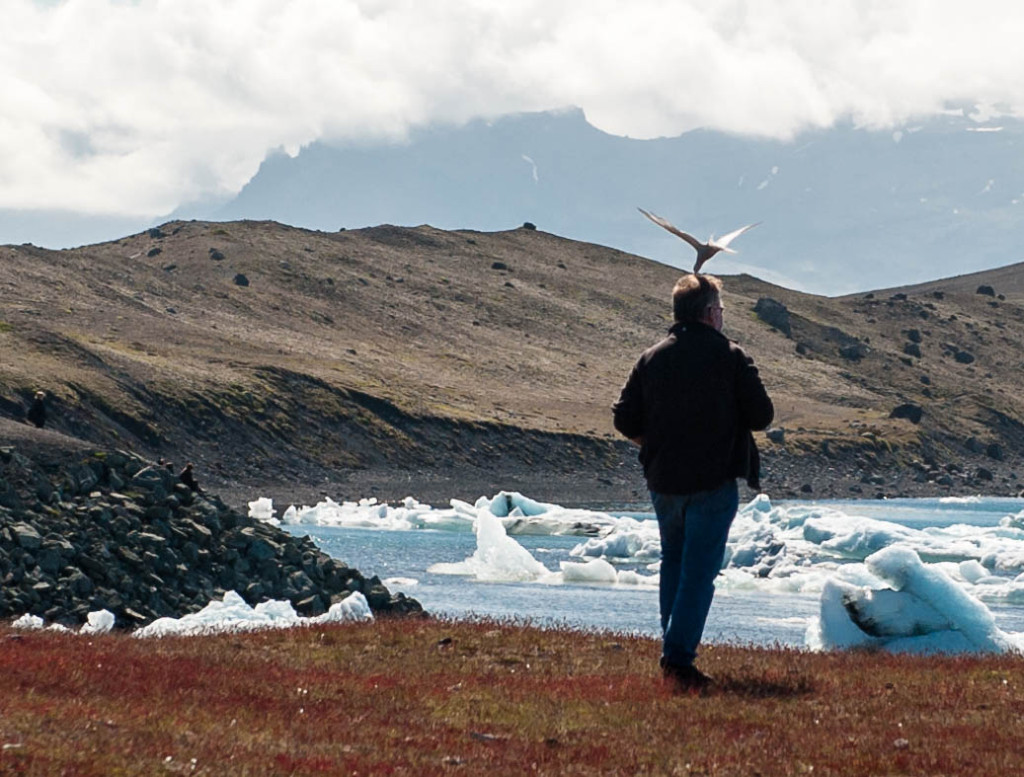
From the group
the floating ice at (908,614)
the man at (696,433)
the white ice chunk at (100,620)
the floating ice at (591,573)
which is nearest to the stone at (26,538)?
the white ice chunk at (100,620)

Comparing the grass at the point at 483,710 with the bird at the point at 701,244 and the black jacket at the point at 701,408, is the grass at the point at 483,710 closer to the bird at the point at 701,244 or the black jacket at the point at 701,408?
the black jacket at the point at 701,408

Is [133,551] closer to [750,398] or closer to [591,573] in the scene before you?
[750,398]

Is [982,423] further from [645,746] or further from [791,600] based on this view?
[645,746]

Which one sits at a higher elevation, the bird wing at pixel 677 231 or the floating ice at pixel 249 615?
the bird wing at pixel 677 231

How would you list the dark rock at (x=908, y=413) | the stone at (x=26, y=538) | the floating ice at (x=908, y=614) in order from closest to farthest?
the floating ice at (x=908, y=614) < the stone at (x=26, y=538) < the dark rock at (x=908, y=413)

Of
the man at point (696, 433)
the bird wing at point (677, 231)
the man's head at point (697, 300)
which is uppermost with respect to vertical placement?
the bird wing at point (677, 231)

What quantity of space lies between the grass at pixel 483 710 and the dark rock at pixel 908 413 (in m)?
113

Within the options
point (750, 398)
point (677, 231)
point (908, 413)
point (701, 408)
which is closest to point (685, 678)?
point (701, 408)

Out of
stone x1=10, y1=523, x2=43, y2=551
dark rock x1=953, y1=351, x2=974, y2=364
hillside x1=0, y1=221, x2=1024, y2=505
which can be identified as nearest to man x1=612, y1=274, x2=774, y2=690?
stone x1=10, y1=523, x2=43, y2=551

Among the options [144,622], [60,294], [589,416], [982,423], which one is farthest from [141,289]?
[144,622]

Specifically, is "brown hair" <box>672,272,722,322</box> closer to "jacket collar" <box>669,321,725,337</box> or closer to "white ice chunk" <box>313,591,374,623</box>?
"jacket collar" <box>669,321,725,337</box>

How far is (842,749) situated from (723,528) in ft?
7.62

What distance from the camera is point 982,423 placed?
5177 inches

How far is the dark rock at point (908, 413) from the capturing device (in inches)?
4786
